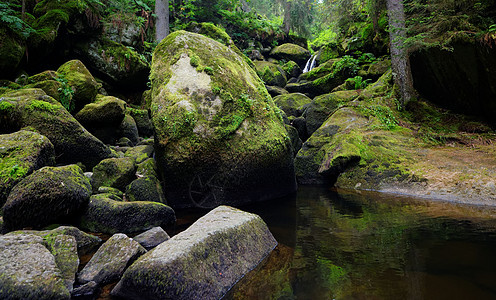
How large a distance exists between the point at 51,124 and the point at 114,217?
2.80 m

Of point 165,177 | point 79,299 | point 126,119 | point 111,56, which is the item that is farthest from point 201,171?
point 111,56

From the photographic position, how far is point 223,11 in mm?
19844

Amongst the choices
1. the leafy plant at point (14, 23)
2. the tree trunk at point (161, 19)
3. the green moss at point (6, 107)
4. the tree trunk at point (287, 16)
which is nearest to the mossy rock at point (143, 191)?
the green moss at point (6, 107)

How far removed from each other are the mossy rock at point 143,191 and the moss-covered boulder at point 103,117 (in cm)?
396

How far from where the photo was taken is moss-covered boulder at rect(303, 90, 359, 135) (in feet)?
37.0

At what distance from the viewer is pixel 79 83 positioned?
8422 millimetres

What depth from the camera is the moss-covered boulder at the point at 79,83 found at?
27.4ft

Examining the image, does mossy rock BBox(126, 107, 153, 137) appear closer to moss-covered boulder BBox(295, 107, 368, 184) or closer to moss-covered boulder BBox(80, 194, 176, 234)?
moss-covered boulder BBox(295, 107, 368, 184)

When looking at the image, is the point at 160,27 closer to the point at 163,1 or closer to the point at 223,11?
the point at 163,1

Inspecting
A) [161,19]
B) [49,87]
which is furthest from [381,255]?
[161,19]

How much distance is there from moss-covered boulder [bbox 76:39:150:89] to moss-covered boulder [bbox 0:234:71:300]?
10009 mm

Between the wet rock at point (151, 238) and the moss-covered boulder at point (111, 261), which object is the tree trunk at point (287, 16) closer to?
the wet rock at point (151, 238)

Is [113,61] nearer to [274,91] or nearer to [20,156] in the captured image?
[20,156]

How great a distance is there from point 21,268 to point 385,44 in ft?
50.7
